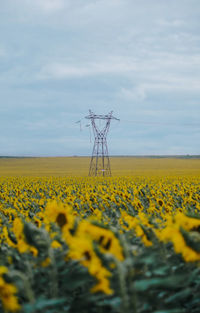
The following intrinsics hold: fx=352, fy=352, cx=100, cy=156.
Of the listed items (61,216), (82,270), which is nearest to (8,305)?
(82,270)

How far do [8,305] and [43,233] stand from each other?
1.75 feet

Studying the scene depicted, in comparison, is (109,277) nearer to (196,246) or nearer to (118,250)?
(118,250)

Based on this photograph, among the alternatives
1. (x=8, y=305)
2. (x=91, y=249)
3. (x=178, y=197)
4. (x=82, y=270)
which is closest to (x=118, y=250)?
(x=91, y=249)

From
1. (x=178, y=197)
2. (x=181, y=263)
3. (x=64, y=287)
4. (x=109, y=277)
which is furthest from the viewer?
(x=178, y=197)

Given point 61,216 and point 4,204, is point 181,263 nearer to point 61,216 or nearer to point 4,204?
point 61,216

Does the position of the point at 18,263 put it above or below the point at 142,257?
below

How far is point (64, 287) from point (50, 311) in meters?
0.26

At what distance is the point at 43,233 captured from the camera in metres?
2.55

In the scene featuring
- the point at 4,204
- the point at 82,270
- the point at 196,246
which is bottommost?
the point at 4,204

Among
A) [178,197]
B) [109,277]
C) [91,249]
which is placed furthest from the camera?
[178,197]

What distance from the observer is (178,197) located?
1235 centimetres

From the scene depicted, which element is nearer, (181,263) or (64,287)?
(64,287)

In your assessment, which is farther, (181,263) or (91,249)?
(181,263)

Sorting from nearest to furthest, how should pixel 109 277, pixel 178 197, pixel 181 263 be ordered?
pixel 109 277
pixel 181 263
pixel 178 197
